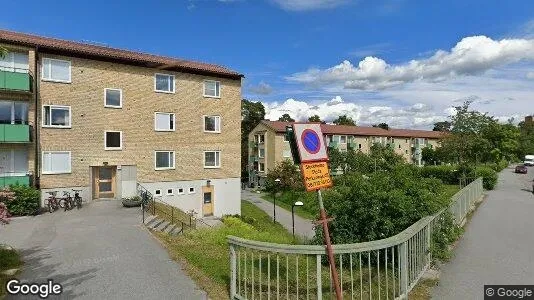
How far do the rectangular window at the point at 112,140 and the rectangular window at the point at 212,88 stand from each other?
22.6 ft

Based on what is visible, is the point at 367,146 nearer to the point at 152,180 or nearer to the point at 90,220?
the point at 152,180

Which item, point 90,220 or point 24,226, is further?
point 90,220

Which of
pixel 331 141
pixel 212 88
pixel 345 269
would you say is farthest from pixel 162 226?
pixel 331 141

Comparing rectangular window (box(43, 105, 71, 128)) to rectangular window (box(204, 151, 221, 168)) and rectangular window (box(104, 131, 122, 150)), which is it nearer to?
rectangular window (box(104, 131, 122, 150))

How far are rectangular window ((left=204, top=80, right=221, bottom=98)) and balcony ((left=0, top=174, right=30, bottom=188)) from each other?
1233cm

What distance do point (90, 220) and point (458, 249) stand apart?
14076 mm

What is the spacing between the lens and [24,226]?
14.6m

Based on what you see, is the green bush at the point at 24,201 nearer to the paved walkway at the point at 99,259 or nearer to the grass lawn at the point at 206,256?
the paved walkway at the point at 99,259

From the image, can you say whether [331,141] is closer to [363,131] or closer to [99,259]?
[363,131]

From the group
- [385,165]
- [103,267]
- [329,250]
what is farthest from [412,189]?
[385,165]

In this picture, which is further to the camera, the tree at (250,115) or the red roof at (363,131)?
the tree at (250,115)

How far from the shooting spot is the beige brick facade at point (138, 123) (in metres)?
20.8

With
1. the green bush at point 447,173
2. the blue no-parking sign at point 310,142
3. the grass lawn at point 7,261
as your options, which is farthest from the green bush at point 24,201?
the green bush at point 447,173

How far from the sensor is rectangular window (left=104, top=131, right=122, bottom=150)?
22062mm
